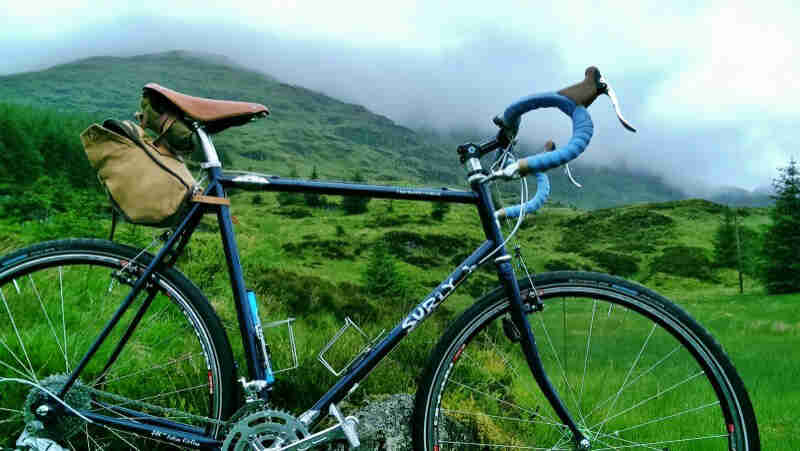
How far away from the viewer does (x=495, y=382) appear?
445 centimetres

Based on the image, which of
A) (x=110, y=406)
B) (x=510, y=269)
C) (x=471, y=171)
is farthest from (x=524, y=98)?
(x=110, y=406)

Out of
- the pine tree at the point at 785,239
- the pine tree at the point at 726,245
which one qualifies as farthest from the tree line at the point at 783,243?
the pine tree at the point at 726,245

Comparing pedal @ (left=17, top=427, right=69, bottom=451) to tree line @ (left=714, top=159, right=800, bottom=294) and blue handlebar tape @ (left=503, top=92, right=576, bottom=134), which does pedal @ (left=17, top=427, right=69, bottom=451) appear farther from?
tree line @ (left=714, top=159, right=800, bottom=294)

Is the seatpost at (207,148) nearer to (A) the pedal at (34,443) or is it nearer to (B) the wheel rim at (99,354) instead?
(B) the wheel rim at (99,354)

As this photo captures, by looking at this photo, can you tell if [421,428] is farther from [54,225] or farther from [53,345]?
[54,225]

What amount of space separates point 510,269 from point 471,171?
0.53 metres

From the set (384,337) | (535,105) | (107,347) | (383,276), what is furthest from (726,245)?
(107,347)

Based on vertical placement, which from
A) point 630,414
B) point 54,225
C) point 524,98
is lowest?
point 54,225

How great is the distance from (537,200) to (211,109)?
5.81 ft

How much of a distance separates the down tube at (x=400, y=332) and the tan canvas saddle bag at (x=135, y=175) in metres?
1.20

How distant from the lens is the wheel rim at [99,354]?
248 cm

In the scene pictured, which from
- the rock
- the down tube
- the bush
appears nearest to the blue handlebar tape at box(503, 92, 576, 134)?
the down tube

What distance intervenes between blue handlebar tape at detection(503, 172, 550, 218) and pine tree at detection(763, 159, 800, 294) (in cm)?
6242

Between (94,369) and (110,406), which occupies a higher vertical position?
(110,406)
